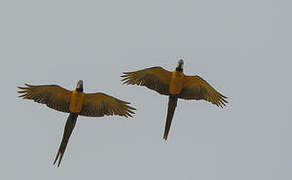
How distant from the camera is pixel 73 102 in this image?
3222cm

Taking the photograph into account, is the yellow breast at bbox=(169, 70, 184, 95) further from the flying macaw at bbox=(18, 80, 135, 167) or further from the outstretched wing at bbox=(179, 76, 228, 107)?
the flying macaw at bbox=(18, 80, 135, 167)

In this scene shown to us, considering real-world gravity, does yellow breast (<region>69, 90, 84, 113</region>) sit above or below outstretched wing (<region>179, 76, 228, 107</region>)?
below

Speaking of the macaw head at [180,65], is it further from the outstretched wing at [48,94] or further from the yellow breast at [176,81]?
the outstretched wing at [48,94]

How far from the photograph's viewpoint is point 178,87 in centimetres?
3325

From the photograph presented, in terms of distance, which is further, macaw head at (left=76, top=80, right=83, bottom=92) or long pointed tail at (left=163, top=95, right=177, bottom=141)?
long pointed tail at (left=163, top=95, right=177, bottom=141)

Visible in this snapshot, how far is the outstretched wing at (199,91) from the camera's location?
33406mm

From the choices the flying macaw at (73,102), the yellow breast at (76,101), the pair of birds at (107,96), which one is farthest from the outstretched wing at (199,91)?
the yellow breast at (76,101)

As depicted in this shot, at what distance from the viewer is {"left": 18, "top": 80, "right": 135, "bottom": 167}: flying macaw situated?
32125mm

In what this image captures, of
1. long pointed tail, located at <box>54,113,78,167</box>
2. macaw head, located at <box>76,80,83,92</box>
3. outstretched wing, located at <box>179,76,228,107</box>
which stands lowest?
long pointed tail, located at <box>54,113,78,167</box>

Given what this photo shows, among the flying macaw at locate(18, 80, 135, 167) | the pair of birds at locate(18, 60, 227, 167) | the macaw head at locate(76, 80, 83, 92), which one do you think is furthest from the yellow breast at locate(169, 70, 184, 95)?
the macaw head at locate(76, 80, 83, 92)

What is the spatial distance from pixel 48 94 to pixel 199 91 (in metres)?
6.26

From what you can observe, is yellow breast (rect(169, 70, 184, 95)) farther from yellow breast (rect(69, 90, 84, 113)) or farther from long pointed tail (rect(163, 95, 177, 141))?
yellow breast (rect(69, 90, 84, 113))

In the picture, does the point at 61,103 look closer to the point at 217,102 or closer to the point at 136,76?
the point at 136,76

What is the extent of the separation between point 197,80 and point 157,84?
1.66 meters
